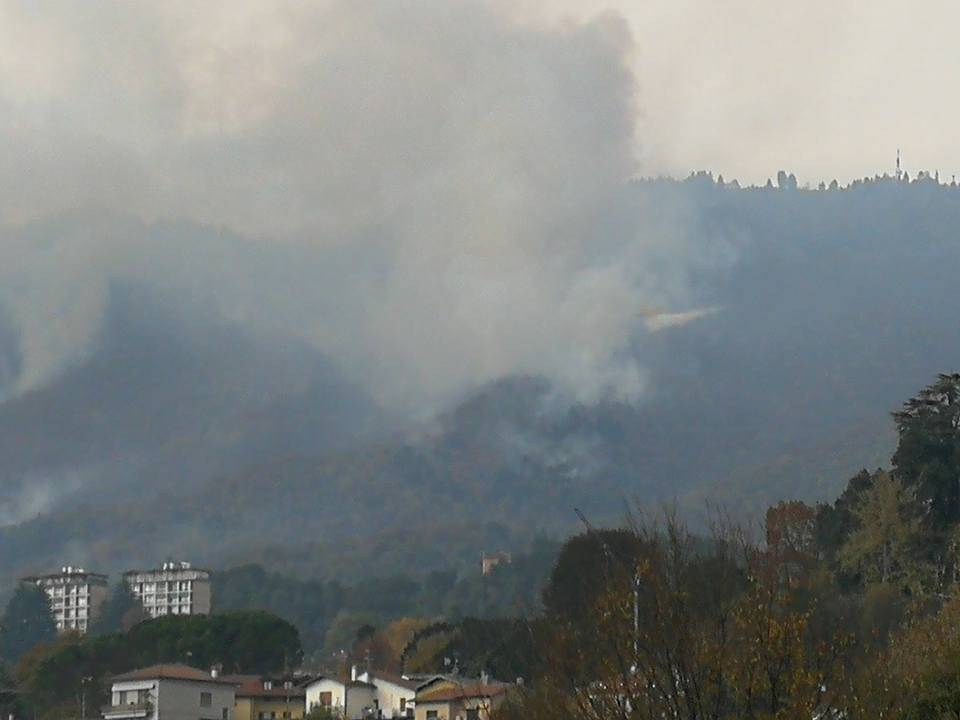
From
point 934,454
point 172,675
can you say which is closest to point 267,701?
point 172,675

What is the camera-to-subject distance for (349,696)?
132m

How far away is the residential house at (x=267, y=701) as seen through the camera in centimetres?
13550

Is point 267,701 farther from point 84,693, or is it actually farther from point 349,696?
point 84,693

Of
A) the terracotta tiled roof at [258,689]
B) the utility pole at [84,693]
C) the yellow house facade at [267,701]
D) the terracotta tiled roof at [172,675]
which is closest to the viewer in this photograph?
the terracotta tiled roof at [172,675]

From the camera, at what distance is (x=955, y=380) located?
388 ft

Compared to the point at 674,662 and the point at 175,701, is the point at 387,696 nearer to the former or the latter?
the point at 175,701

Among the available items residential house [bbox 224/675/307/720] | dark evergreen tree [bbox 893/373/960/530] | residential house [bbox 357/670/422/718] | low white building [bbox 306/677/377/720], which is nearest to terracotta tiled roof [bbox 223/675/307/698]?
residential house [bbox 224/675/307/720]

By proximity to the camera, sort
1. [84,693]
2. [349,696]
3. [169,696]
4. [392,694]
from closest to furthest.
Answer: [169,696] → [349,696] → [392,694] → [84,693]

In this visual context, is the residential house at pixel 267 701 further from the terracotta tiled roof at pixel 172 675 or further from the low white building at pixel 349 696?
the terracotta tiled roof at pixel 172 675

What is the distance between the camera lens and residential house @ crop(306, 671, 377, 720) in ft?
431

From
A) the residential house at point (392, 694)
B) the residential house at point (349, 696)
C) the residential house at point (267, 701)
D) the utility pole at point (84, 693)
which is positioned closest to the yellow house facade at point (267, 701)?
the residential house at point (267, 701)

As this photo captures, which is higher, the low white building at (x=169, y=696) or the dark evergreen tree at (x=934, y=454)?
the dark evergreen tree at (x=934, y=454)

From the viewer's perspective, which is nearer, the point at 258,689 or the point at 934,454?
the point at 934,454

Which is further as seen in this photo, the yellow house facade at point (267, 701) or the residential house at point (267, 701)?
the residential house at point (267, 701)
